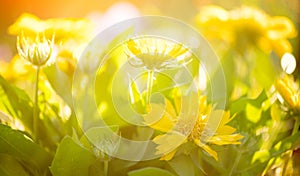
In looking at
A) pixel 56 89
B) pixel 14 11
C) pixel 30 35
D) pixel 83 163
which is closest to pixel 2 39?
pixel 14 11

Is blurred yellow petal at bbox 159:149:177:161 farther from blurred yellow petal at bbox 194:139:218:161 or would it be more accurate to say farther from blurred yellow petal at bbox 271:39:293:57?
blurred yellow petal at bbox 271:39:293:57

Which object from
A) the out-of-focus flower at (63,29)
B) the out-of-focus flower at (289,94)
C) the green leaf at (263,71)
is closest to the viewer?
the out-of-focus flower at (289,94)

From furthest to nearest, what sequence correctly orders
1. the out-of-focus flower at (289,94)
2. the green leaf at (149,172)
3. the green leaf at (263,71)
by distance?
the green leaf at (263,71) < the out-of-focus flower at (289,94) < the green leaf at (149,172)

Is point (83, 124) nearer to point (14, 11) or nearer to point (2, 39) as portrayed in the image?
point (2, 39)

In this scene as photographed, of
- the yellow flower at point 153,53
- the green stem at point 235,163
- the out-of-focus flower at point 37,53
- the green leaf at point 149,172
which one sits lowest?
the green stem at point 235,163

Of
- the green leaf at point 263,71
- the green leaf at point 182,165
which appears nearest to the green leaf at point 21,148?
the green leaf at point 182,165

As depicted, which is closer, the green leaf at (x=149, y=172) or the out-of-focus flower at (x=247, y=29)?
the green leaf at (x=149, y=172)

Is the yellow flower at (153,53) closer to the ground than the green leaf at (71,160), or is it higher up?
higher up

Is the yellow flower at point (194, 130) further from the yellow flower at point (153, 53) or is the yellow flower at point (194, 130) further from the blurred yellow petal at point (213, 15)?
the blurred yellow petal at point (213, 15)
